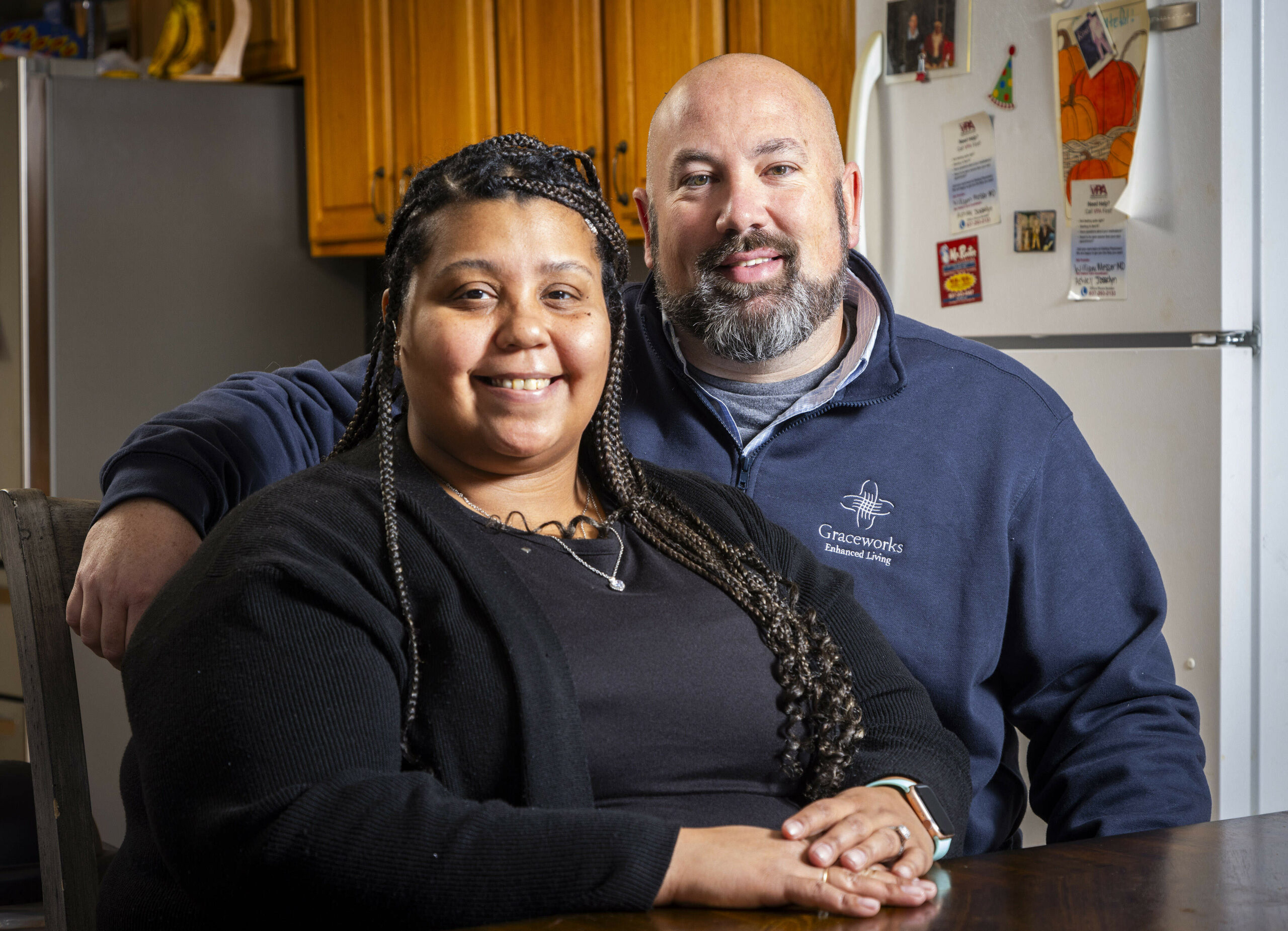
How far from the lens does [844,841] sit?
87 centimetres

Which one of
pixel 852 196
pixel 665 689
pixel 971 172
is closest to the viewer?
pixel 665 689

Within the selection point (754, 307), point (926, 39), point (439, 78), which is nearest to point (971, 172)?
point (926, 39)

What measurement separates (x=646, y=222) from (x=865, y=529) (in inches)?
23.0

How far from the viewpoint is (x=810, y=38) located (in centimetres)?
236

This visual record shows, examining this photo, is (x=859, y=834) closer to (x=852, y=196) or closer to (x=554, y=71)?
(x=852, y=196)

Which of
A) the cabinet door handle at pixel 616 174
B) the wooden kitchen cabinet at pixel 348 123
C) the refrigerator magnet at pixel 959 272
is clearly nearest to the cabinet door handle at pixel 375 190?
the wooden kitchen cabinet at pixel 348 123

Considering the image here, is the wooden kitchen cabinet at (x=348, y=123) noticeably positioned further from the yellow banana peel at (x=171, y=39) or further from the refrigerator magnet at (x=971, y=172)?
the refrigerator magnet at (x=971, y=172)

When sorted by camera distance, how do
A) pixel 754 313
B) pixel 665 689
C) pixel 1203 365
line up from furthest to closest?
pixel 1203 365 → pixel 754 313 → pixel 665 689

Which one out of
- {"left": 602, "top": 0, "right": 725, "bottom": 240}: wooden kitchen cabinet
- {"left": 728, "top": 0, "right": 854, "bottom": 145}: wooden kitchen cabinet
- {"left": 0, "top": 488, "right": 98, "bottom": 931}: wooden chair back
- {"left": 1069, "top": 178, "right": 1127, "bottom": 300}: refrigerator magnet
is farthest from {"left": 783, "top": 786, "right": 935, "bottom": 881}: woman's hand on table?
{"left": 602, "top": 0, "right": 725, "bottom": 240}: wooden kitchen cabinet

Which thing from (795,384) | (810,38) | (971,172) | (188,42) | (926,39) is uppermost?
(188,42)

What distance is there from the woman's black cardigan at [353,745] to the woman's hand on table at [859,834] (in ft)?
0.31

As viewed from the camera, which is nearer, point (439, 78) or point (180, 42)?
point (439, 78)

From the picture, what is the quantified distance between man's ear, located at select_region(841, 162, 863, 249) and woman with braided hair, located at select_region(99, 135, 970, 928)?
1.78 feet

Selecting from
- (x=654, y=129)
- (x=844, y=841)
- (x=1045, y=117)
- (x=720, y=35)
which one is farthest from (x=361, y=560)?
(x=720, y=35)
